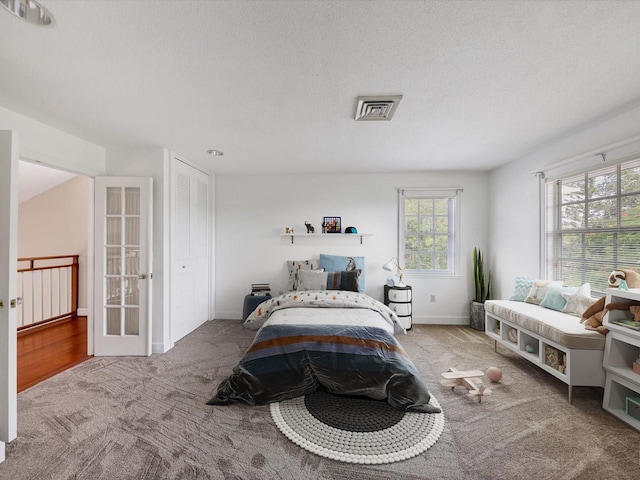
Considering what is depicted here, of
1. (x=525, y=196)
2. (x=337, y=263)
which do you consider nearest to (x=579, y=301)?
(x=525, y=196)

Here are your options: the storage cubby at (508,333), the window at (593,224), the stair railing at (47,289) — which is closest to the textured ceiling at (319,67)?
the window at (593,224)

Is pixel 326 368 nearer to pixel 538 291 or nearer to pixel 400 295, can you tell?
pixel 400 295

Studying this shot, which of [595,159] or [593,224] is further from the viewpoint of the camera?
[593,224]

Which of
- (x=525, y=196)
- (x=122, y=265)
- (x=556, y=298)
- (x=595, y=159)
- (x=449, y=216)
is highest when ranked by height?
(x=595, y=159)

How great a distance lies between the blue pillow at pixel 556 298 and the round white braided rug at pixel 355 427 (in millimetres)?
1689

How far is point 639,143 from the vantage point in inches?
88.6

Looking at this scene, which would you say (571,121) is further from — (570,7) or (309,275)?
(309,275)

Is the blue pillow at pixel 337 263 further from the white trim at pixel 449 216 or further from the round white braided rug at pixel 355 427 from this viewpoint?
the round white braided rug at pixel 355 427

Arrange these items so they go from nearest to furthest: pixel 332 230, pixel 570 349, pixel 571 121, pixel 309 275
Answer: pixel 570 349
pixel 571 121
pixel 309 275
pixel 332 230

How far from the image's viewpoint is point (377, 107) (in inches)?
87.4

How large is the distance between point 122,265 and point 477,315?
4.75m

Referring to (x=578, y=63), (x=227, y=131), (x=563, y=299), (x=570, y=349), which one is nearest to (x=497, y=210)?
(x=563, y=299)

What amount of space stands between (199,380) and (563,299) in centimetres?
364

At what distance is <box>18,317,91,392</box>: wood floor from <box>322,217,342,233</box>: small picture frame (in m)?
3.38
